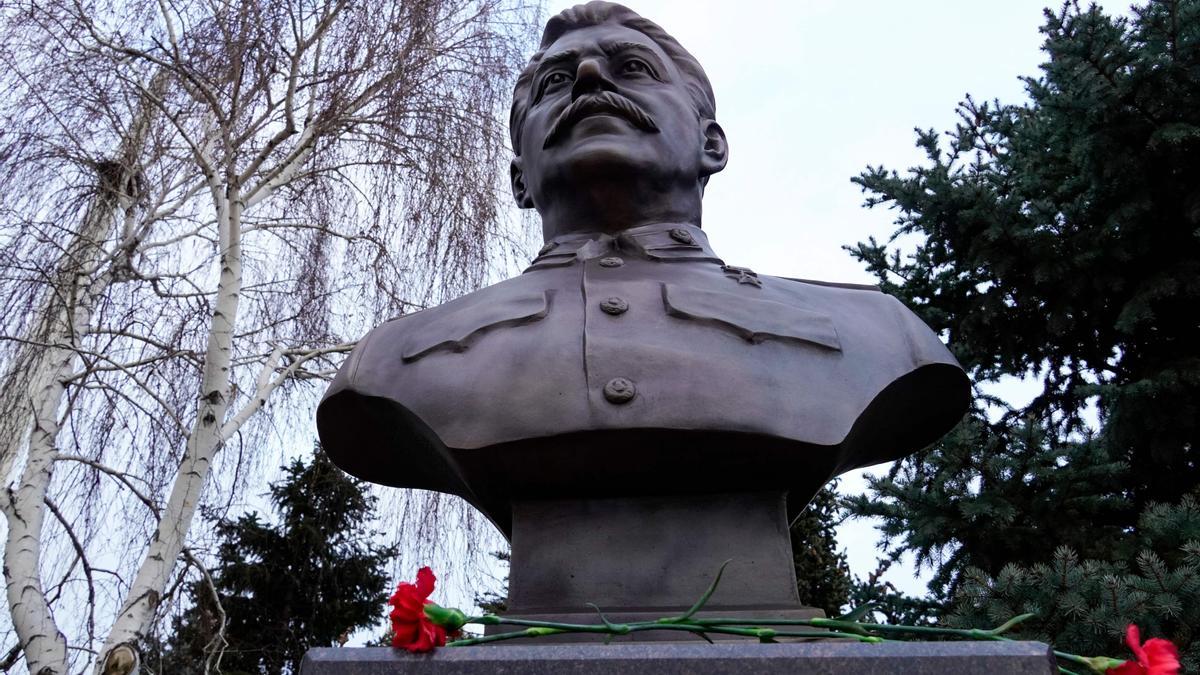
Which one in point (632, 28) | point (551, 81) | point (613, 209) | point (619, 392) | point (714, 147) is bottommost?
point (619, 392)

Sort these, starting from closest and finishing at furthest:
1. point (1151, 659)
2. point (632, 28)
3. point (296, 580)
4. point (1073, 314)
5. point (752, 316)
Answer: point (1151, 659), point (752, 316), point (632, 28), point (1073, 314), point (296, 580)

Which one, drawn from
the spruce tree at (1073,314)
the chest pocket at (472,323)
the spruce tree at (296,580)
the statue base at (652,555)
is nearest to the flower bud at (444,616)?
the statue base at (652,555)

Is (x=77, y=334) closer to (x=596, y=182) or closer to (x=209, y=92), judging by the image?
(x=209, y=92)

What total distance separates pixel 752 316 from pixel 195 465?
3.81 metres

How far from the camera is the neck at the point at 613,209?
2.73m

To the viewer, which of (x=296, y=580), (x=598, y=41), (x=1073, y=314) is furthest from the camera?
(x=296, y=580)

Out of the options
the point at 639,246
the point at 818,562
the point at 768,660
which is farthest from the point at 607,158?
the point at 818,562

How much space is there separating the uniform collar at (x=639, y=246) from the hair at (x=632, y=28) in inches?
15.4

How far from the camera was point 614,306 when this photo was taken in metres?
2.44

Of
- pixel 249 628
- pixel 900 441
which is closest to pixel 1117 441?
pixel 900 441

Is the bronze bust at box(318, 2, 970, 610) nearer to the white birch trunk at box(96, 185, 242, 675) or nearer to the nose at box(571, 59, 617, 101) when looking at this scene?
the nose at box(571, 59, 617, 101)

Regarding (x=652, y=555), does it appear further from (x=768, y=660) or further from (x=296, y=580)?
(x=296, y=580)

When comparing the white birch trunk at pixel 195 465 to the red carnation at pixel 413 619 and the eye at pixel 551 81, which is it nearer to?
the eye at pixel 551 81

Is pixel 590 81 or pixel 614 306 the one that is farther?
pixel 590 81
